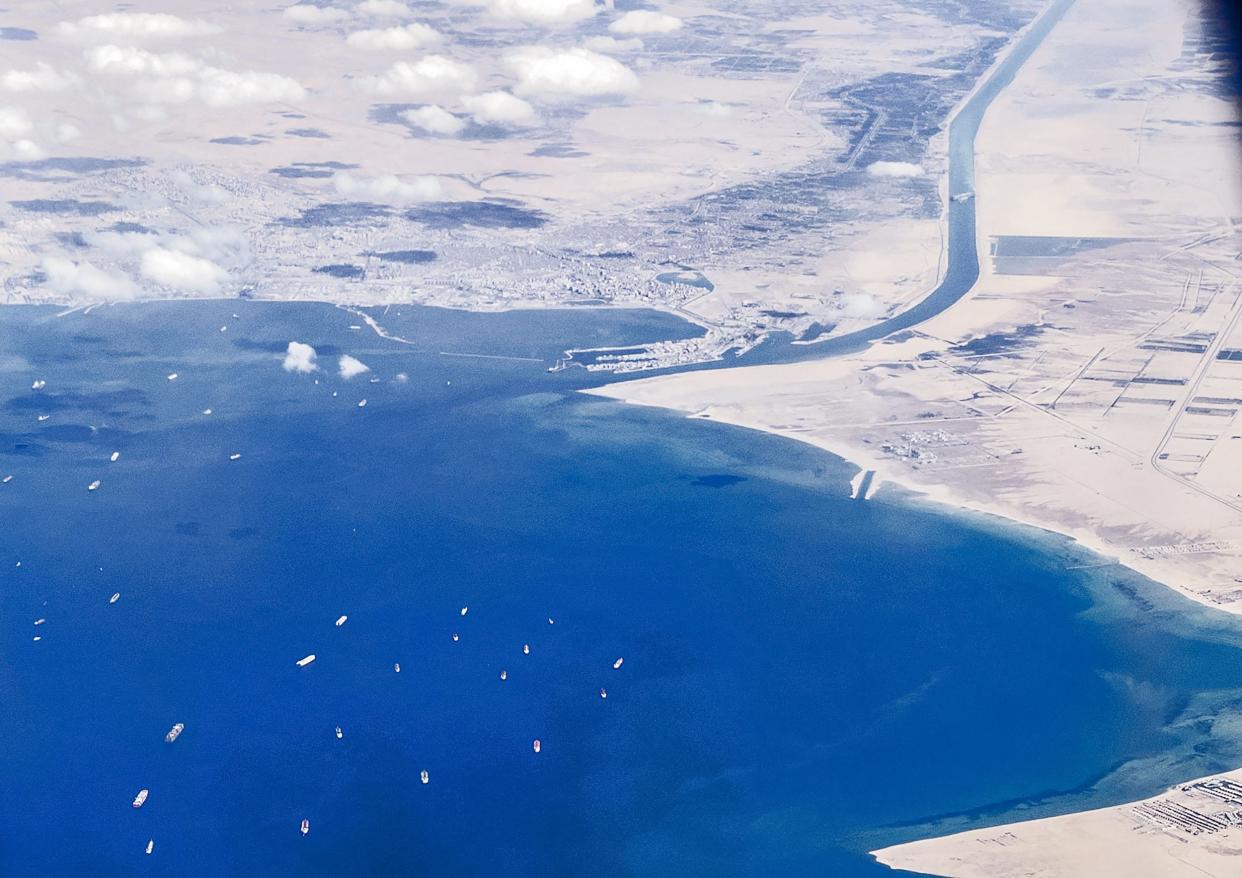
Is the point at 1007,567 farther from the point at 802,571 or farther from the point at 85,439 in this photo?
the point at 85,439

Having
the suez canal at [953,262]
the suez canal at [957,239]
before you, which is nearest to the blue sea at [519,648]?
the suez canal at [953,262]

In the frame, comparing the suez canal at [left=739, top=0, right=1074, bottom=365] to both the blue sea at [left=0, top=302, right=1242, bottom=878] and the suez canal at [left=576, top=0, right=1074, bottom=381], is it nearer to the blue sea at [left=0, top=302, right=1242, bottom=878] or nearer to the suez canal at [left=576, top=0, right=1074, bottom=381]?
the suez canal at [left=576, top=0, right=1074, bottom=381]

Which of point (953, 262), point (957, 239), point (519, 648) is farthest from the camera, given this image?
point (957, 239)

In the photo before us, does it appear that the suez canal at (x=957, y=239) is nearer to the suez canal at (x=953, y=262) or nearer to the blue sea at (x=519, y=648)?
the suez canal at (x=953, y=262)

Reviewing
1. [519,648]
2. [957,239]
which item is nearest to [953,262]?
[957,239]

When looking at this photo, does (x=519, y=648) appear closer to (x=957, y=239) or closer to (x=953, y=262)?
(x=953, y=262)

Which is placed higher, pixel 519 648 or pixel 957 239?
pixel 957 239

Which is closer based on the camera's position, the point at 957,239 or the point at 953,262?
the point at 953,262

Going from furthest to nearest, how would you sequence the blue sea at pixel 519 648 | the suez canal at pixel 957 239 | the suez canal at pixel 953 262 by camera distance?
the suez canal at pixel 957 239 → the suez canal at pixel 953 262 → the blue sea at pixel 519 648

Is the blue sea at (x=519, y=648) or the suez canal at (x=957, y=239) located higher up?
the suez canal at (x=957, y=239)
